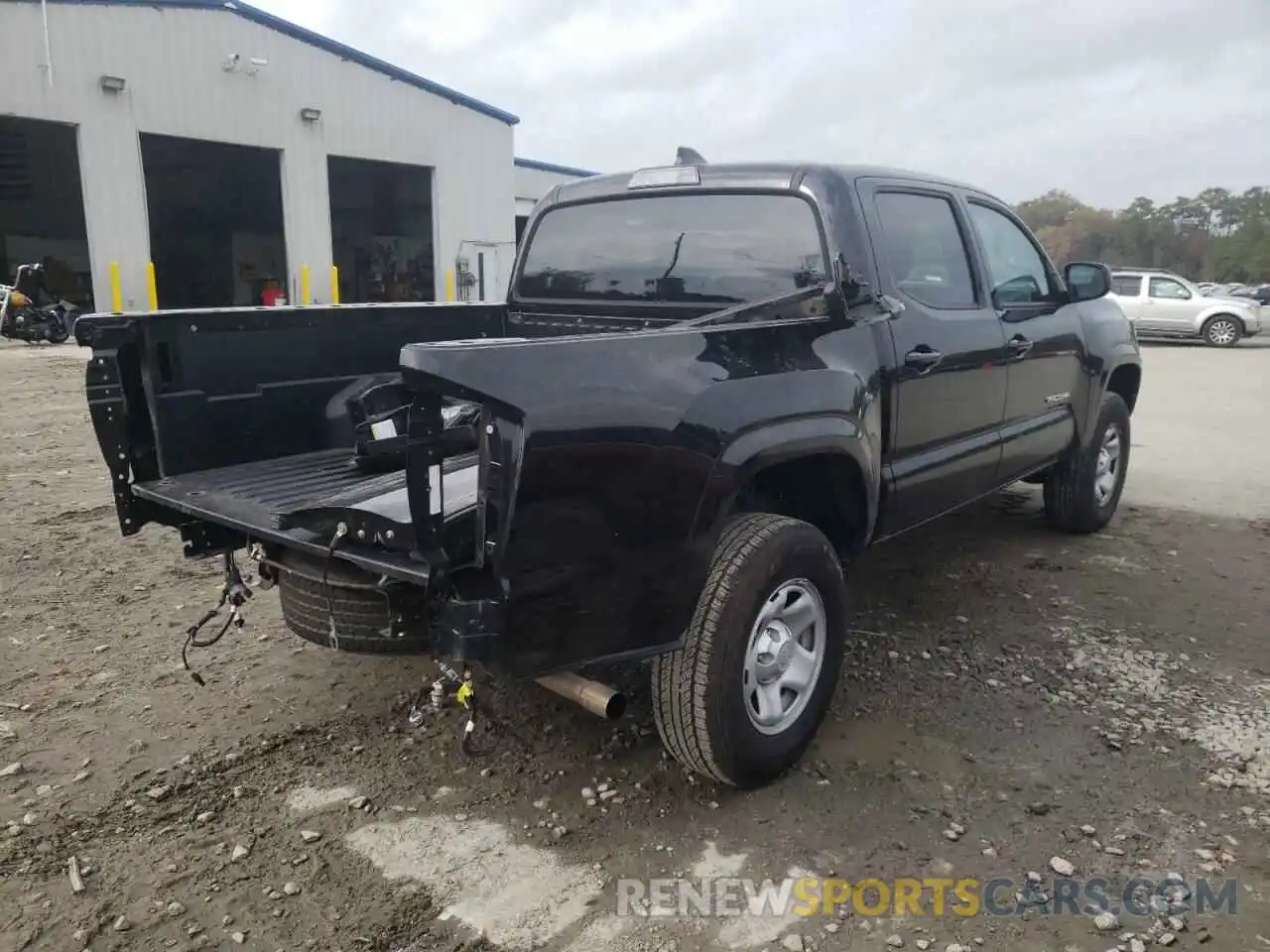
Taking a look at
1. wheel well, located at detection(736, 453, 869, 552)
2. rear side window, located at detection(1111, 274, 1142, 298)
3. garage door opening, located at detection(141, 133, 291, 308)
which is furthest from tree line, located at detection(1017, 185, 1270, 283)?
wheel well, located at detection(736, 453, 869, 552)

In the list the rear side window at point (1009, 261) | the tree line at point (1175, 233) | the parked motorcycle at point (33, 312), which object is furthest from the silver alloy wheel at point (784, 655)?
the tree line at point (1175, 233)

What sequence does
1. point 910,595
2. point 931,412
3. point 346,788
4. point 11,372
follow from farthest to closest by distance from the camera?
point 11,372 → point 910,595 → point 931,412 → point 346,788

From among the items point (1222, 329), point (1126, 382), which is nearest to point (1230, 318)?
point (1222, 329)

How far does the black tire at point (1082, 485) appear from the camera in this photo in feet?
17.8

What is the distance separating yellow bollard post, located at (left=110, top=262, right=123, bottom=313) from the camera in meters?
17.2

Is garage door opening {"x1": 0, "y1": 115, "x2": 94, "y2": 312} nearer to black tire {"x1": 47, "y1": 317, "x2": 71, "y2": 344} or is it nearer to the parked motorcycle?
the parked motorcycle

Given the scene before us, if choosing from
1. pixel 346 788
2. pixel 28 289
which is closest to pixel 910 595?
pixel 346 788

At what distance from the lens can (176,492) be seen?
3062mm

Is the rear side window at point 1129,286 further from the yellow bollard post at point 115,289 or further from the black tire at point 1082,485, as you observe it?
the yellow bollard post at point 115,289

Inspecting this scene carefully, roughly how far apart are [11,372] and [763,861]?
42.4 feet

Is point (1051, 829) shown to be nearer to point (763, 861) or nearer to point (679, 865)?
point (763, 861)

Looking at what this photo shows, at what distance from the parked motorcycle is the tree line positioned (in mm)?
38138

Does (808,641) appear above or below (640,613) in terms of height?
below

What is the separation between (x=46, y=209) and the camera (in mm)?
26516
